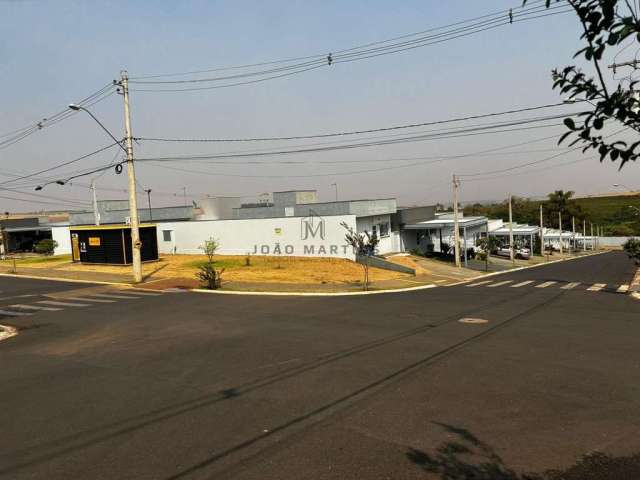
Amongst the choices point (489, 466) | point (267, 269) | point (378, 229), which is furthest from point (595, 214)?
point (489, 466)

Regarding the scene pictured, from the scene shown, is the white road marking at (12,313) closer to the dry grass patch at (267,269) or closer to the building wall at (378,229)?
the dry grass patch at (267,269)

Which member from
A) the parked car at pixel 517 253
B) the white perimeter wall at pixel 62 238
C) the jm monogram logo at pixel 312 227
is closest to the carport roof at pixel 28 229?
the white perimeter wall at pixel 62 238

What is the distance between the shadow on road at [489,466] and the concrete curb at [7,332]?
1437 centimetres

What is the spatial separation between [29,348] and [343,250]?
25913mm

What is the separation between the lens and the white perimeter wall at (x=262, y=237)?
3734 centimetres

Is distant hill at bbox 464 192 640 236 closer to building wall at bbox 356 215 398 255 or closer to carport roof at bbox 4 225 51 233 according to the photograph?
building wall at bbox 356 215 398 255

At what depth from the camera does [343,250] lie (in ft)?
122

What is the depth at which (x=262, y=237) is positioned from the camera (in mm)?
40812

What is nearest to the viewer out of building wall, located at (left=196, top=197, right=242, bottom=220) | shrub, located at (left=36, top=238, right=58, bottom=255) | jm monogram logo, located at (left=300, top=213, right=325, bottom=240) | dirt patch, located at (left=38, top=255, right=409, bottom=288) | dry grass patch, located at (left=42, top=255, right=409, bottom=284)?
dirt patch, located at (left=38, top=255, right=409, bottom=288)

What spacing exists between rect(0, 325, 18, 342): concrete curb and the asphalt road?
53cm

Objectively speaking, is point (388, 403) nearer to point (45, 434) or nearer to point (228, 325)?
point (45, 434)

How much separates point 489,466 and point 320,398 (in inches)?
131

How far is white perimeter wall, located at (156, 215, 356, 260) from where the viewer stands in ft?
123

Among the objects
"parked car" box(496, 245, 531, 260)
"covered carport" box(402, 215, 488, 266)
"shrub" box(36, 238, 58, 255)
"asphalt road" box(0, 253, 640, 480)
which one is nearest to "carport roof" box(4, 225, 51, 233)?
"shrub" box(36, 238, 58, 255)
